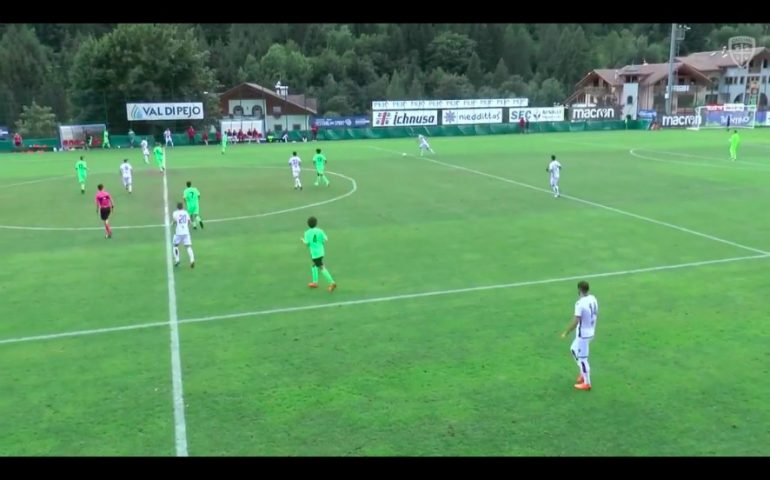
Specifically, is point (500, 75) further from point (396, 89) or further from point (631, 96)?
point (631, 96)

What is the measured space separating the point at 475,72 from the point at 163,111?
247ft

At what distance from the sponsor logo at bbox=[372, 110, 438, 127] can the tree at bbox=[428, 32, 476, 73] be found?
61.1 metres

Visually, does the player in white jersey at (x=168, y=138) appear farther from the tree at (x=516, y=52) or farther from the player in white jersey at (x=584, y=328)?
the tree at (x=516, y=52)

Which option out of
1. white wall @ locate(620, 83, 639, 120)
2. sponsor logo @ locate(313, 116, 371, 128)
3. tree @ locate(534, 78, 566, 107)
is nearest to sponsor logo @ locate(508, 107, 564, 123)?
sponsor logo @ locate(313, 116, 371, 128)

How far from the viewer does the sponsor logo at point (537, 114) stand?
237 ft

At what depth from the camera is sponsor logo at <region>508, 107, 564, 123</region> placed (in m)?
72.4

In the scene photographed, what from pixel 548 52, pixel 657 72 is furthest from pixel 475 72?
pixel 657 72

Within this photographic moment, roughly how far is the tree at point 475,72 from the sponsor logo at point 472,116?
5477 cm

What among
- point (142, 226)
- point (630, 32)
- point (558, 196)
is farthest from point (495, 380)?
point (630, 32)

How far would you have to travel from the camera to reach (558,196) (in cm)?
2741

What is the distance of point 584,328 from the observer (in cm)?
988

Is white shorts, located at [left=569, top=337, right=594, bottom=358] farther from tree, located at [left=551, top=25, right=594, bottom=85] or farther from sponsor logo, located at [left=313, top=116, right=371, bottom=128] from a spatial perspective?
tree, located at [left=551, top=25, right=594, bottom=85]
